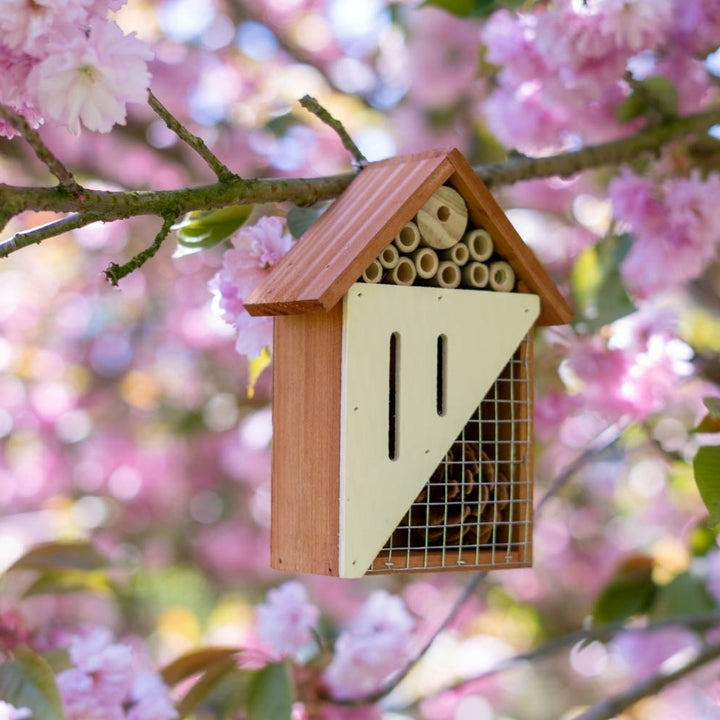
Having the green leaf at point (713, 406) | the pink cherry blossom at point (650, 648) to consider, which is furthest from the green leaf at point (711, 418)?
the pink cherry blossom at point (650, 648)

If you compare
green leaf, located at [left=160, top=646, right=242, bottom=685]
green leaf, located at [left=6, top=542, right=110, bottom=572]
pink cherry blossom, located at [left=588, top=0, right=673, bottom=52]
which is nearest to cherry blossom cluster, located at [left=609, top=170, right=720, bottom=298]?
pink cherry blossom, located at [left=588, top=0, right=673, bottom=52]

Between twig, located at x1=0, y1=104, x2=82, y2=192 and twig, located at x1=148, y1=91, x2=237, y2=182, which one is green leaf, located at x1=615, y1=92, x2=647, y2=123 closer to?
twig, located at x1=148, y1=91, x2=237, y2=182

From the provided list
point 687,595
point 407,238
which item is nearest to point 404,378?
point 407,238

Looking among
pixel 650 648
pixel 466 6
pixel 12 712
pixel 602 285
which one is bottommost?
pixel 12 712

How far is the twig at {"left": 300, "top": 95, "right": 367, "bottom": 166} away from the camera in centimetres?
105

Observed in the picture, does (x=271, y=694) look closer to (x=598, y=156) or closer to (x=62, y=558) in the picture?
(x=62, y=558)

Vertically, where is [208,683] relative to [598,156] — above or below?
below

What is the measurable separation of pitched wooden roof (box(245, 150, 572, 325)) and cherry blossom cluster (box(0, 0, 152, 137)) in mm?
188

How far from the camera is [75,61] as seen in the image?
32.3 inches

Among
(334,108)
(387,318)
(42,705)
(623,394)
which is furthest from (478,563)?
(334,108)

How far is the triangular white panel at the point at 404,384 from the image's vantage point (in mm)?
948

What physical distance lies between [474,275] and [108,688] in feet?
2.12

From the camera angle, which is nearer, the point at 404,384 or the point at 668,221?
the point at 404,384

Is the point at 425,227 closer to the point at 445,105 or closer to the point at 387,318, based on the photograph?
the point at 387,318
